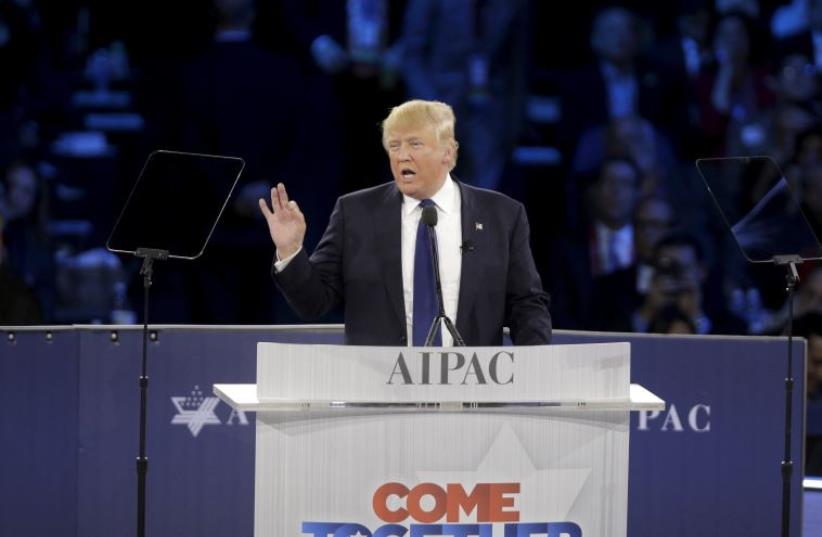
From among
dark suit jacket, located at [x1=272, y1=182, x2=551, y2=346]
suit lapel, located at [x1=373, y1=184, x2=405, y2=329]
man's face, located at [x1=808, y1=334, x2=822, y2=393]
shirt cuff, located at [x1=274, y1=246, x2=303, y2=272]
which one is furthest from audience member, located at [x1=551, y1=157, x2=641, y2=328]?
shirt cuff, located at [x1=274, y1=246, x2=303, y2=272]

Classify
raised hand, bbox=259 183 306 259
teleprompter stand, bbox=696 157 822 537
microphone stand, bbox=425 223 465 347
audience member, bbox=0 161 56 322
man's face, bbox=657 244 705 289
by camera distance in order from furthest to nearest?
man's face, bbox=657 244 705 289 < audience member, bbox=0 161 56 322 < teleprompter stand, bbox=696 157 822 537 < raised hand, bbox=259 183 306 259 < microphone stand, bbox=425 223 465 347

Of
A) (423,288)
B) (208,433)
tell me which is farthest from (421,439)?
(208,433)

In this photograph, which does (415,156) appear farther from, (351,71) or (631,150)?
(631,150)

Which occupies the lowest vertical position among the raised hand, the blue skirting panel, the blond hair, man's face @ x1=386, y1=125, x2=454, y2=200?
the blue skirting panel

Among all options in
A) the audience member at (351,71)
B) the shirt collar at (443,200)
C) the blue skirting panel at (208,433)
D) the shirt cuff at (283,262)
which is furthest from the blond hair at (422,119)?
the audience member at (351,71)

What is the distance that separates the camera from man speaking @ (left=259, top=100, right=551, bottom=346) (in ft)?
12.1

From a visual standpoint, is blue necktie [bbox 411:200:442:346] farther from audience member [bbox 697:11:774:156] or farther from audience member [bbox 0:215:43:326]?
audience member [bbox 697:11:774:156]

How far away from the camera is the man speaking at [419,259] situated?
368 centimetres

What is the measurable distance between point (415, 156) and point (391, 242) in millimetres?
282

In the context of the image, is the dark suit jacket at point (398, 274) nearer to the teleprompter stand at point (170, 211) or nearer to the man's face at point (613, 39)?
the teleprompter stand at point (170, 211)

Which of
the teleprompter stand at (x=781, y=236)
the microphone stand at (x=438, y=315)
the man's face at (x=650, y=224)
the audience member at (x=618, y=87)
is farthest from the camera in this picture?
the audience member at (x=618, y=87)

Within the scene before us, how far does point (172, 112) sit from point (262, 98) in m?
0.48

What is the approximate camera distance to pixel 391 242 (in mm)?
3824

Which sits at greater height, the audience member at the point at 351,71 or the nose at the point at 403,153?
the audience member at the point at 351,71
